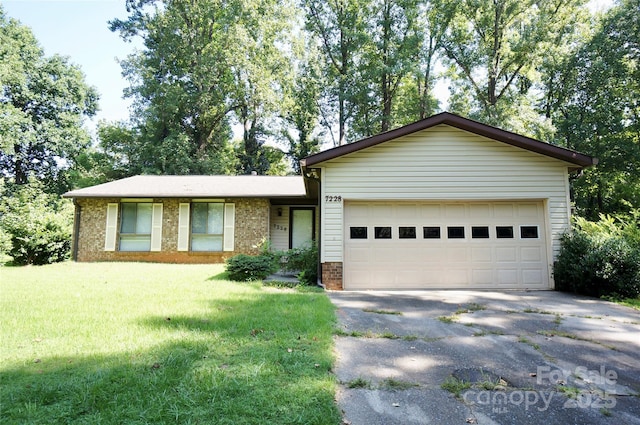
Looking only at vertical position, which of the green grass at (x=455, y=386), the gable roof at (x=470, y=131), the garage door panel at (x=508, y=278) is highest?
the gable roof at (x=470, y=131)

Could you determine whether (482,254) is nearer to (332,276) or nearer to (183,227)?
(332,276)

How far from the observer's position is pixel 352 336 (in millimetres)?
4445

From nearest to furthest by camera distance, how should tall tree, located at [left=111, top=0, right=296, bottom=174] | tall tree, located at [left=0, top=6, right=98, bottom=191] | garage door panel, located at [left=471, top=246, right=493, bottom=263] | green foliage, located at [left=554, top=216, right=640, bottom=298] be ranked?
1. green foliage, located at [left=554, top=216, right=640, bottom=298]
2. garage door panel, located at [left=471, top=246, right=493, bottom=263]
3. tall tree, located at [left=0, top=6, right=98, bottom=191]
4. tall tree, located at [left=111, top=0, right=296, bottom=174]

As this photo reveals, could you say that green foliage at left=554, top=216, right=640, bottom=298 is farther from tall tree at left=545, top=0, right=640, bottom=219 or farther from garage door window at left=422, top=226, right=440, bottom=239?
tall tree at left=545, top=0, right=640, bottom=219

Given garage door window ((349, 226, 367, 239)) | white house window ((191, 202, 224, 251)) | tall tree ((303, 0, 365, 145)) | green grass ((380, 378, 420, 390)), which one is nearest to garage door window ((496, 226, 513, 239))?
garage door window ((349, 226, 367, 239))

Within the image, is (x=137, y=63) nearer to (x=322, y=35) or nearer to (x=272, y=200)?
(x=322, y=35)

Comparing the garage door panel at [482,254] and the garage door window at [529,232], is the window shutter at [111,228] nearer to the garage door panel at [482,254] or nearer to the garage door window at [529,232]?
the garage door panel at [482,254]

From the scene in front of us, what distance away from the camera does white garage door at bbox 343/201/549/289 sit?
8.50 meters

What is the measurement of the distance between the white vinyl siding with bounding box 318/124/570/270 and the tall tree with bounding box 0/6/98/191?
989 inches

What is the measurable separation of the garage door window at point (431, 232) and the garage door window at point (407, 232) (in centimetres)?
25

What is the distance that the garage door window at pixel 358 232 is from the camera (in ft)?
28.4

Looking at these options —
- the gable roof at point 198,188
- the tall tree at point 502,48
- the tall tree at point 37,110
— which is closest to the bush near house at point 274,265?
the gable roof at point 198,188

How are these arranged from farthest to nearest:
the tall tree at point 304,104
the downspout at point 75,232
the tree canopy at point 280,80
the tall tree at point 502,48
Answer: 1. the tall tree at point 304,104
2. the tree canopy at point 280,80
3. the tall tree at point 502,48
4. the downspout at point 75,232

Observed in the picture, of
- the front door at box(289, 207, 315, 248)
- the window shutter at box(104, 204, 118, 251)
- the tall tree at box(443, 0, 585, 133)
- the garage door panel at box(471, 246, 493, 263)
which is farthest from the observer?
the tall tree at box(443, 0, 585, 133)
